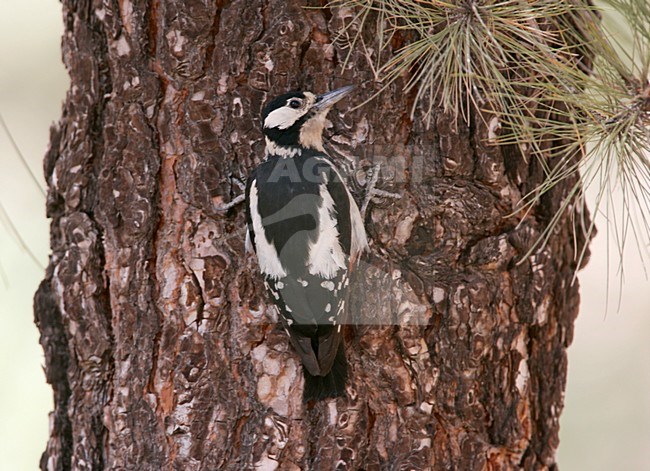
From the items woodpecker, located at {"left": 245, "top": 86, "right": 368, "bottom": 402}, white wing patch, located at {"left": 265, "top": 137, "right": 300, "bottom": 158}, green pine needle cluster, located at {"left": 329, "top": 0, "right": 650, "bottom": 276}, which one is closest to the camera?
green pine needle cluster, located at {"left": 329, "top": 0, "right": 650, "bottom": 276}

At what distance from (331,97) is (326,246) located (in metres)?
0.43

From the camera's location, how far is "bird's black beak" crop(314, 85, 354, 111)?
207 cm

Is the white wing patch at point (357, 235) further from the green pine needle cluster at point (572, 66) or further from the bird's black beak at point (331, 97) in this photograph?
the green pine needle cluster at point (572, 66)

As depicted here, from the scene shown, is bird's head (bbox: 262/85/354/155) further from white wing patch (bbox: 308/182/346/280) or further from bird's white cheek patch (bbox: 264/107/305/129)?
white wing patch (bbox: 308/182/346/280)

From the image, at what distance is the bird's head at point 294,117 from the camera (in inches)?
81.7

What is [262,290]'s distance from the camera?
83.2 inches

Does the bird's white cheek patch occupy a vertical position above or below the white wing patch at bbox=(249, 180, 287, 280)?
above

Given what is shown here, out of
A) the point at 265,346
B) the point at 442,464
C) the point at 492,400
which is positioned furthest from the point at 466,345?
the point at 265,346

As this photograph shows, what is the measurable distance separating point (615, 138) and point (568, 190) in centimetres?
51

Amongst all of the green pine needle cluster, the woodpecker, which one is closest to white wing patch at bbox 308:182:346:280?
the woodpecker

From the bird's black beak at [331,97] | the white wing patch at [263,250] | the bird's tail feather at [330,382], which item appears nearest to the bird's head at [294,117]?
the bird's black beak at [331,97]

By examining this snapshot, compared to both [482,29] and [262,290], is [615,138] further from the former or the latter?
[262,290]

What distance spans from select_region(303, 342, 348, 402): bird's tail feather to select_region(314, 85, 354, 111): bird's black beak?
68 cm

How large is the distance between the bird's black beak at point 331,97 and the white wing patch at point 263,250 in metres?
0.30
